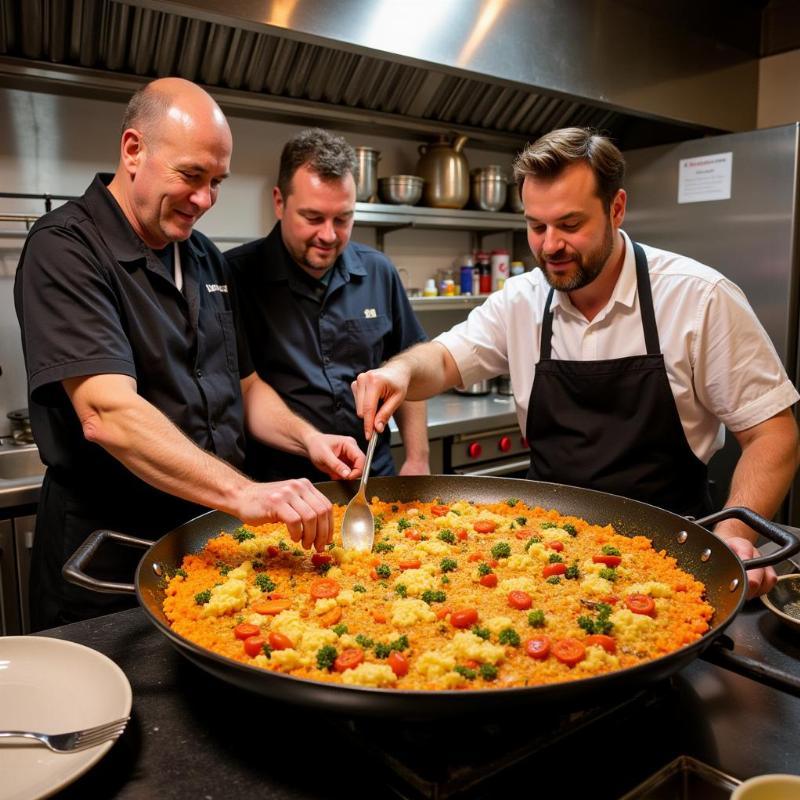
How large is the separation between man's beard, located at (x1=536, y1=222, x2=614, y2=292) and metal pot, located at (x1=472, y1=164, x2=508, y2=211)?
223cm

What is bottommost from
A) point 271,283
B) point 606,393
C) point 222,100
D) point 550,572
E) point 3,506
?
point 3,506

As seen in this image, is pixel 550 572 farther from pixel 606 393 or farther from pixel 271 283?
pixel 271 283

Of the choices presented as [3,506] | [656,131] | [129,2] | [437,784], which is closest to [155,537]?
[3,506]

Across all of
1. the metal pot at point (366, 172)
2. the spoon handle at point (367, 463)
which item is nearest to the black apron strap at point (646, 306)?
the spoon handle at point (367, 463)

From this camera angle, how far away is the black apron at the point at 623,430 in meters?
1.91

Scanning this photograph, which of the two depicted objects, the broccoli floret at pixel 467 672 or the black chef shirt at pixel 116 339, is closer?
the broccoli floret at pixel 467 672

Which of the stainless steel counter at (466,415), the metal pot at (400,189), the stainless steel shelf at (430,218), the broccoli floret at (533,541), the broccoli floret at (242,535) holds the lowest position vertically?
the stainless steel counter at (466,415)

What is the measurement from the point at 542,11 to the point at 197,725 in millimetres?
3669

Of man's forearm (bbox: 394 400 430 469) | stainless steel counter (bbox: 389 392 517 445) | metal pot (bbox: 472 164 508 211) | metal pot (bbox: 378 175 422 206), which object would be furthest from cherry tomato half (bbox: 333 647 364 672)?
metal pot (bbox: 472 164 508 211)

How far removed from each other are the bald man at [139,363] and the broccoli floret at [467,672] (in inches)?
16.0

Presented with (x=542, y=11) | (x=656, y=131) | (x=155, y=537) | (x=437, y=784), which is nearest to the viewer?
(x=437, y=784)

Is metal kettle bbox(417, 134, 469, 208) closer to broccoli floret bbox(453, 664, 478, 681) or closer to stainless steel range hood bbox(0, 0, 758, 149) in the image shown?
stainless steel range hood bbox(0, 0, 758, 149)

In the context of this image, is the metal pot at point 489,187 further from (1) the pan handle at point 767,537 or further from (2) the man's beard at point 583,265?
(1) the pan handle at point 767,537

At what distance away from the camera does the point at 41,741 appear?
92 centimetres
